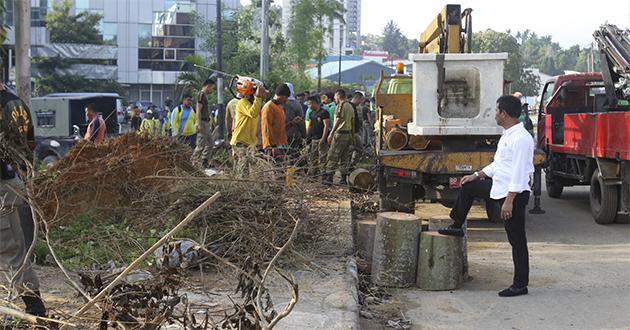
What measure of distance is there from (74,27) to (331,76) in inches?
961

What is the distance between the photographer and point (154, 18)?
60.7m

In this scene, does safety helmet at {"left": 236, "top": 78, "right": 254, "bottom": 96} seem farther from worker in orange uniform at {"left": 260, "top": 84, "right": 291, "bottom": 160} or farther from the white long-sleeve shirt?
the white long-sleeve shirt

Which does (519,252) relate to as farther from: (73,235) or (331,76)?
(331,76)

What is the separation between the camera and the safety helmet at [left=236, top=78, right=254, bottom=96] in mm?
10219

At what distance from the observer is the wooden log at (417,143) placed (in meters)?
10.6

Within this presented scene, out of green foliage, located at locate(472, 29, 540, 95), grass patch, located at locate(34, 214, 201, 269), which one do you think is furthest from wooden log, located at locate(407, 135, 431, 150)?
green foliage, located at locate(472, 29, 540, 95)

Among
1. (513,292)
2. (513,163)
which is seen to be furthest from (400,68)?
(513,292)

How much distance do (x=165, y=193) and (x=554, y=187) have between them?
874cm

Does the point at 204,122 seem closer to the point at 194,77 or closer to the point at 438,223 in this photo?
the point at 438,223

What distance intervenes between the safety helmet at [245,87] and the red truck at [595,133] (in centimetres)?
498

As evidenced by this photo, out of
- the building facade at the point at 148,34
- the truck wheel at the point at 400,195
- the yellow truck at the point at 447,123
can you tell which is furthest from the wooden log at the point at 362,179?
the building facade at the point at 148,34

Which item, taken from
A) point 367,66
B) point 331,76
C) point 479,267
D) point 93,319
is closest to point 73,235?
point 93,319

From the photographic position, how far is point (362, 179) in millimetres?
11938

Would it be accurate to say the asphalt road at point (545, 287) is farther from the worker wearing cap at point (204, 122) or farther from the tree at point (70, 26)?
the tree at point (70, 26)
